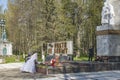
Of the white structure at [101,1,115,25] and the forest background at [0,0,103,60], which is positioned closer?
the white structure at [101,1,115,25]

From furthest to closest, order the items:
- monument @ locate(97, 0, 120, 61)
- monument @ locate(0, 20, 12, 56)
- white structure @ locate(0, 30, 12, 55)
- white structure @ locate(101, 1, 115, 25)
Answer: white structure @ locate(0, 30, 12, 55)
monument @ locate(0, 20, 12, 56)
white structure @ locate(101, 1, 115, 25)
monument @ locate(97, 0, 120, 61)

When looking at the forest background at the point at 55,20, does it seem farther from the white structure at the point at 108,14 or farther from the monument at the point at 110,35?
the monument at the point at 110,35

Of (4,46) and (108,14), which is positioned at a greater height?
(108,14)

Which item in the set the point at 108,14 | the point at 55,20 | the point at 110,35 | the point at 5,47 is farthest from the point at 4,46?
the point at 110,35

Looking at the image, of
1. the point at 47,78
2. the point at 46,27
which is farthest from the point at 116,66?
the point at 46,27

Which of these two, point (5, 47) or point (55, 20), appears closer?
point (55, 20)

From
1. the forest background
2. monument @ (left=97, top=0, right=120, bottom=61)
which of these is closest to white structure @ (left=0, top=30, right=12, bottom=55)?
the forest background

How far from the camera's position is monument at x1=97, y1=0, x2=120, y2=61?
2203 cm

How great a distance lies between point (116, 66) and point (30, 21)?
84.2 ft

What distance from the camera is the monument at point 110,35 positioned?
2203cm

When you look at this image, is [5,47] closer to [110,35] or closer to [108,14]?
[108,14]

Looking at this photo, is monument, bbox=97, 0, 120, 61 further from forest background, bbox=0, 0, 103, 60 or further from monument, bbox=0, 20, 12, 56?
monument, bbox=0, 20, 12, 56

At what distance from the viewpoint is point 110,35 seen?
22.0m

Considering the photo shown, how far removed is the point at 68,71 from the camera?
61.3 feet
